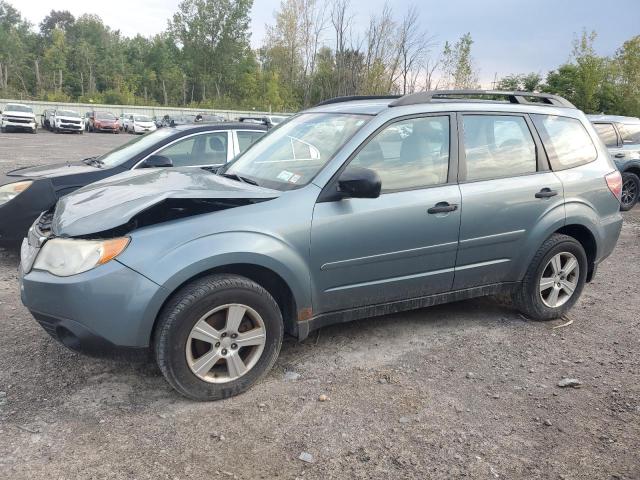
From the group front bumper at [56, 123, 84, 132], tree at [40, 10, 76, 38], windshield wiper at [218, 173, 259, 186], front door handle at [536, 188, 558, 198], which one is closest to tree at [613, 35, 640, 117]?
front door handle at [536, 188, 558, 198]

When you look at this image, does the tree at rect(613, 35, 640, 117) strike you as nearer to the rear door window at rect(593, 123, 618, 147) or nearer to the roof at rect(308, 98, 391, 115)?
the rear door window at rect(593, 123, 618, 147)

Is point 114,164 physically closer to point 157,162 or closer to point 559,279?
point 157,162

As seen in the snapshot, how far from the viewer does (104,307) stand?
9.29 ft

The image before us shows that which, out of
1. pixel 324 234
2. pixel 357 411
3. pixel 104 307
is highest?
pixel 324 234

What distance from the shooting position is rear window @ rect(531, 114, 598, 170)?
4.40 m

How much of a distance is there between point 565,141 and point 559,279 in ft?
3.81

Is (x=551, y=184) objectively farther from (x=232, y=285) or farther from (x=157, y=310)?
(x=157, y=310)

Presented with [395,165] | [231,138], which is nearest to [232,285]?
[395,165]

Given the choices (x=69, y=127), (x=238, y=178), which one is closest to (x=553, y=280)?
(x=238, y=178)

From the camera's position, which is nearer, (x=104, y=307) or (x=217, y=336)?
(x=104, y=307)

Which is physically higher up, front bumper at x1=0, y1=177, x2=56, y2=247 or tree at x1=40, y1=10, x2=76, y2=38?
tree at x1=40, y1=10, x2=76, y2=38

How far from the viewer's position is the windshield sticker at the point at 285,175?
3598mm

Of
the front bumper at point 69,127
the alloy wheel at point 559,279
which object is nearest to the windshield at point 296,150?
the alloy wheel at point 559,279

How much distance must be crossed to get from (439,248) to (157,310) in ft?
6.46
